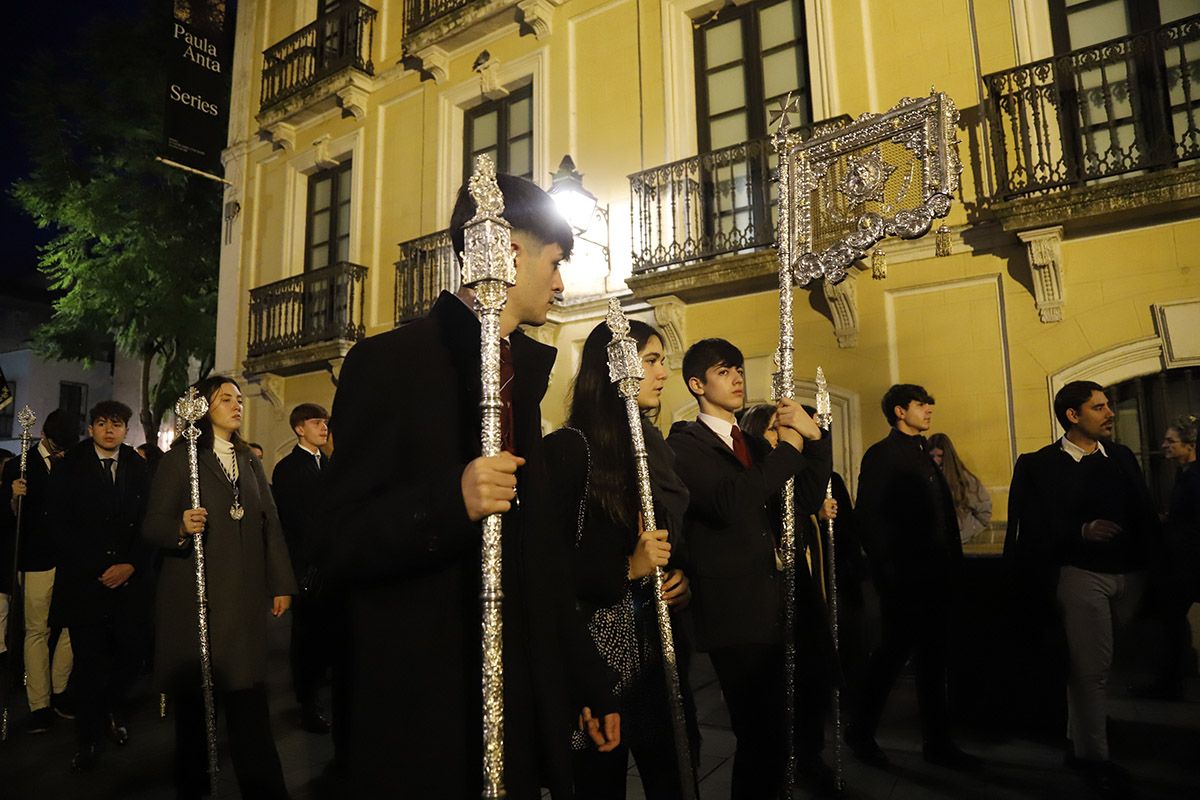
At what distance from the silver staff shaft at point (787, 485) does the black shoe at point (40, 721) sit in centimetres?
502

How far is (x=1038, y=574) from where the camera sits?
13.5 feet

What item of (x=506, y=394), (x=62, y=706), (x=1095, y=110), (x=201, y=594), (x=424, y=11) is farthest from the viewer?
(x=424, y=11)

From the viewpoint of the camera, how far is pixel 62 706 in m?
5.50

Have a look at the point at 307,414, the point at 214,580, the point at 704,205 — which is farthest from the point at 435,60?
the point at 214,580

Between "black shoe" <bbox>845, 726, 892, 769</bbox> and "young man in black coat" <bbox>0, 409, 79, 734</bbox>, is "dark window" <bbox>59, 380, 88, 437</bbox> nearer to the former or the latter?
"young man in black coat" <bbox>0, 409, 79, 734</bbox>

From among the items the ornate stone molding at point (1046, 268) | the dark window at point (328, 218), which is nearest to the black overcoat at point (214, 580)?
the ornate stone molding at point (1046, 268)

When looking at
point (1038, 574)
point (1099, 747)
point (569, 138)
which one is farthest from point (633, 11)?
point (1099, 747)

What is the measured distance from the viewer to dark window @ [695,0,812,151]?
29.6ft

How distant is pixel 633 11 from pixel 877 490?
7.83 m

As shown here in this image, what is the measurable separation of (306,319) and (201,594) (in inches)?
396

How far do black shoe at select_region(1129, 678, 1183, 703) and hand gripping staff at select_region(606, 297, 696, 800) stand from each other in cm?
433

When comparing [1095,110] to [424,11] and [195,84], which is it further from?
[195,84]

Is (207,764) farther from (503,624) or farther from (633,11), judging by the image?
(633,11)

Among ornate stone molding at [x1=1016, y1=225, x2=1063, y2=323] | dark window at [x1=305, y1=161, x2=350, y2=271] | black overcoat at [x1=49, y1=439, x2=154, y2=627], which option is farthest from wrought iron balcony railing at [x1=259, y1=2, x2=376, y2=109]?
ornate stone molding at [x1=1016, y1=225, x2=1063, y2=323]
